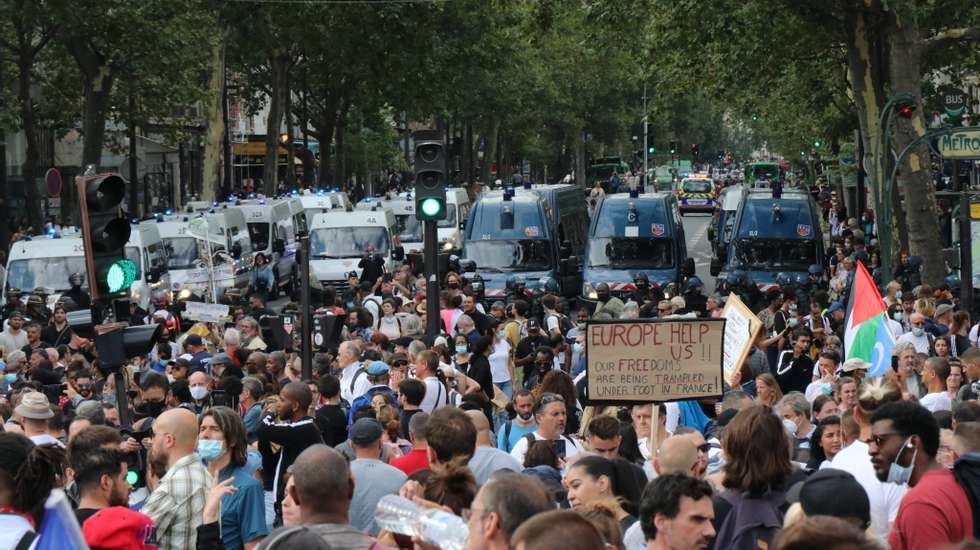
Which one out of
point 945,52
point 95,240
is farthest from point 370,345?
point 945,52

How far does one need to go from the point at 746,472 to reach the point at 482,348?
8.21 meters

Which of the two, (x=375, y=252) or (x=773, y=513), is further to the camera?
(x=375, y=252)

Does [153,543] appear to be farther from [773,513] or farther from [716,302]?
[716,302]

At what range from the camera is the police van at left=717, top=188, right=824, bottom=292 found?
30.4m

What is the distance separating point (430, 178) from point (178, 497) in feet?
24.9

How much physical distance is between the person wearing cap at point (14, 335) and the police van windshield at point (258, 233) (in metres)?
17.3

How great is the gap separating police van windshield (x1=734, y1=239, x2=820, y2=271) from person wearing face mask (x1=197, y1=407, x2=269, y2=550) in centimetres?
2285

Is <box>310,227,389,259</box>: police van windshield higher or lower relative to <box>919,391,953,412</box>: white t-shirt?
lower

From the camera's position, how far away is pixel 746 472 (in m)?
6.96

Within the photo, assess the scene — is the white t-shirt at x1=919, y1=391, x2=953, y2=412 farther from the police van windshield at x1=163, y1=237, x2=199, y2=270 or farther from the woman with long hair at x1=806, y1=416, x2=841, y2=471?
the police van windshield at x1=163, y1=237, x2=199, y2=270

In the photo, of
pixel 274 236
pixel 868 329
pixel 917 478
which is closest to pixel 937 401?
pixel 868 329

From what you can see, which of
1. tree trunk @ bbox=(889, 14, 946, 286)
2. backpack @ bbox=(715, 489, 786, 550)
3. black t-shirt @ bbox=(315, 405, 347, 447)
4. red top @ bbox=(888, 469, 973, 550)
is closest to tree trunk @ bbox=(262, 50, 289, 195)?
tree trunk @ bbox=(889, 14, 946, 286)

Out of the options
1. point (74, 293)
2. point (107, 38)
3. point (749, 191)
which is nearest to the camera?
point (74, 293)

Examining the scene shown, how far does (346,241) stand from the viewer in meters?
35.0
